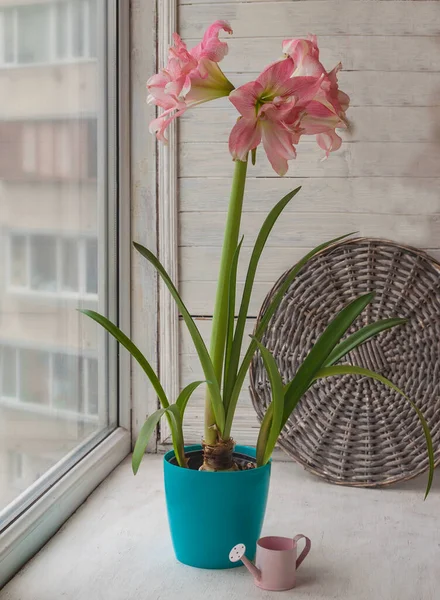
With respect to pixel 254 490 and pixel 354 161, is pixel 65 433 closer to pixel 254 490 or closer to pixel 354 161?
pixel 254 490

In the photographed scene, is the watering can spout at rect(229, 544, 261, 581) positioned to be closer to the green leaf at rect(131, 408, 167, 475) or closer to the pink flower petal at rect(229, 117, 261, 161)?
the green leaf at rect(131, 408, 167, 475)

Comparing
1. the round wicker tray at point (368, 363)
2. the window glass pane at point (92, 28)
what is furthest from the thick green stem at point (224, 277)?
the window glass pane at point (92, 28)

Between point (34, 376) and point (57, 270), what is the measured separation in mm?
205

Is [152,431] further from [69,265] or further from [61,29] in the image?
[61,29]

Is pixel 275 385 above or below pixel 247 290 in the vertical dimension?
below

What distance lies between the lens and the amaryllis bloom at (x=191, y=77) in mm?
1073

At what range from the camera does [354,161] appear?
1624 millimetres

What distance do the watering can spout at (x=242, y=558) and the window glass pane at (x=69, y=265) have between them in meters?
0.57

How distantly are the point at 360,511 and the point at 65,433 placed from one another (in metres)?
0.57

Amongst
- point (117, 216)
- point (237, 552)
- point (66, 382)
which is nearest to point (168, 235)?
point (117, 216)

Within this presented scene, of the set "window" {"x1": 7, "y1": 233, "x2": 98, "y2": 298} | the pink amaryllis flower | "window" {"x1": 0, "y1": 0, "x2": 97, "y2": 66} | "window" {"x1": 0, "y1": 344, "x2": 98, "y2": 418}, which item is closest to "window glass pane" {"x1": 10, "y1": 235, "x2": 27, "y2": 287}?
"window" {"x1": 7, "y1": 233, "x2": 98, "y2": 298}

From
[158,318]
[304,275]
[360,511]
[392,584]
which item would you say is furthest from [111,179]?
[392,584]

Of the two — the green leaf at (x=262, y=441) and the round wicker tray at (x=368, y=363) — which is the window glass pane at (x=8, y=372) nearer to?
the green leaf at (x=262, y=441)

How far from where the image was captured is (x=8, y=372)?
116 centimetres
